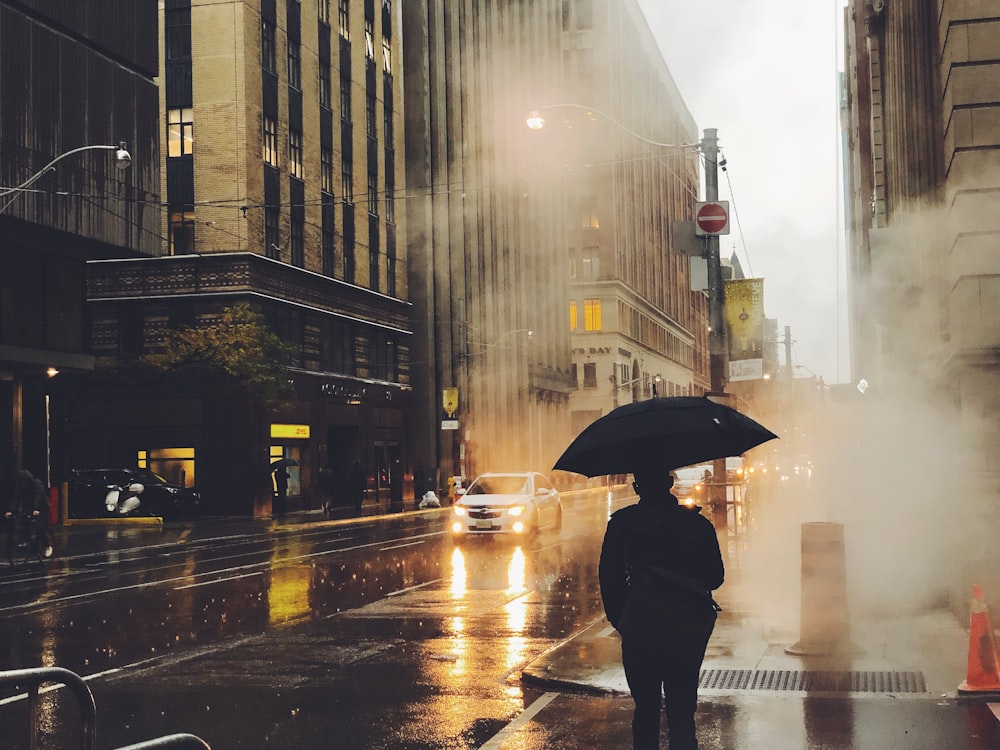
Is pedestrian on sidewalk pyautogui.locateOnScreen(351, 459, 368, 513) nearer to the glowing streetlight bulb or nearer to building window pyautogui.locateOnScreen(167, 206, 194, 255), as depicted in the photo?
building window pyautogui.locateOnScreen(167, 206, 194, 255)

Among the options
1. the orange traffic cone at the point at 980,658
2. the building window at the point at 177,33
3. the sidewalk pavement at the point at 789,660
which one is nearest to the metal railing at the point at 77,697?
the sidewalk pavement at the point at 789,660

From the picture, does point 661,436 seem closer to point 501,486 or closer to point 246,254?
point 501,486

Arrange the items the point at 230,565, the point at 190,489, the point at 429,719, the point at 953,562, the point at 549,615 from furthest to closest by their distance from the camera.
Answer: the point at 190,489, the point at 230,565, the point at 549,615, the point at 953,562, the point at 429,719

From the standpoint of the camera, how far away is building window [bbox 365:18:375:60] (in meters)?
50.6

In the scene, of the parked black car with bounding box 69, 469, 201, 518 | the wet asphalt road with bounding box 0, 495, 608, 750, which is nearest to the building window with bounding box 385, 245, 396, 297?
the parked black car with bounding box 69, 469, 201, 518

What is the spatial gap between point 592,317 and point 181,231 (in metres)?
55.4

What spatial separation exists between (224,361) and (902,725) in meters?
29.9

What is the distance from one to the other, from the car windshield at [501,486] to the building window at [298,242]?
18287 mm

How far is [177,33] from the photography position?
39625 millimetres

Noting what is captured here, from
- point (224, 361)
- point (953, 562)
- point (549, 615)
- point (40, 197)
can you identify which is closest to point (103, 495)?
point (224, 361)

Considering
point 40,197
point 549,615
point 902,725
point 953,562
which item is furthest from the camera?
point 40,197

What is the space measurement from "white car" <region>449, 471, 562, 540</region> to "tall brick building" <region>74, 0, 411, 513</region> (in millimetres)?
12979

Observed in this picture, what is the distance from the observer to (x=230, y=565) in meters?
21.3

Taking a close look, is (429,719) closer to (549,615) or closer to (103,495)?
(549,615)
